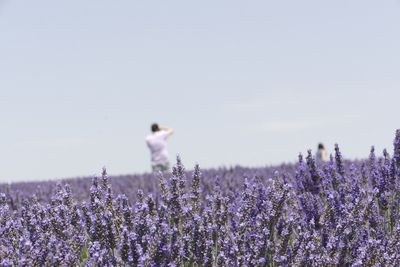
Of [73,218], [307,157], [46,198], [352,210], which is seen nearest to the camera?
[352,210]

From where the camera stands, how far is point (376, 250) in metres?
3.60

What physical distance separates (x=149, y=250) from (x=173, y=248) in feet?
0.39

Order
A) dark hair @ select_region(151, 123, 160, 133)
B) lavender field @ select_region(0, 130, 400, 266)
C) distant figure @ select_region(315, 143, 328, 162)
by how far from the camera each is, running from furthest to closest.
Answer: distant figure @ select_region(315, 143, 328, 162), dark hair @ select_region(151, 123, 160, 133), lavender field @ select_region(0, 130, 400, 266)

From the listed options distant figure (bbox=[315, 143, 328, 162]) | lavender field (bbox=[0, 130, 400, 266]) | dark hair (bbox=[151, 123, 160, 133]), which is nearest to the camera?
lavender field (bbox=[0, 130, 400, 266])

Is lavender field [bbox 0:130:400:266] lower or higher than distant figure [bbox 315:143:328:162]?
lower

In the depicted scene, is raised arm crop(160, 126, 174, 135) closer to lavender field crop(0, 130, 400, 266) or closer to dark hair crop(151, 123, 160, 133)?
dark hair crop(151, 123, 160, 133)

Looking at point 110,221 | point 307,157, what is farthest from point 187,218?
point 307,157

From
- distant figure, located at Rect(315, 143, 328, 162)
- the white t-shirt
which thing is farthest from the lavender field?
distant figure, located at Rect(315, 143, 328, 162)

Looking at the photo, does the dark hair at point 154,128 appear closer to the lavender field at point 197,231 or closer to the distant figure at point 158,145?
the distant figure at point 158,145

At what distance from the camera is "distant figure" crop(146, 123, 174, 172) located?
531 inches

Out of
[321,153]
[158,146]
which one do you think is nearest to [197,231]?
[158,146]

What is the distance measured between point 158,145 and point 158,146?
2 cm

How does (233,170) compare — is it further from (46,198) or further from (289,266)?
(289,266)

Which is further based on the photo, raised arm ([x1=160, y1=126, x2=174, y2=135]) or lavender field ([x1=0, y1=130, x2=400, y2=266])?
raised arm ([x1=160, y1=126, x2=174, y2=135])
